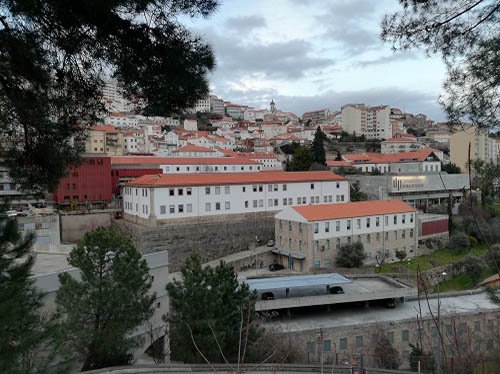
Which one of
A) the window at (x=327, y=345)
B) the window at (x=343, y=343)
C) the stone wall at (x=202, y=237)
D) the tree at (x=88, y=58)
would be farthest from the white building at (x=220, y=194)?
the tree at (x=88, y=58)

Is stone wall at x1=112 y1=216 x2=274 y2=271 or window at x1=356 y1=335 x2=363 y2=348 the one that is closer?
window at x1=356 y1=335 x2=363 y2=348

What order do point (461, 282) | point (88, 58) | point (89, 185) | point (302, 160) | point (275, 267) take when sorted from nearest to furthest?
point (88, 58)
point (461, 282)
point (275, 267)
point (89, 185)
point (302, 160)

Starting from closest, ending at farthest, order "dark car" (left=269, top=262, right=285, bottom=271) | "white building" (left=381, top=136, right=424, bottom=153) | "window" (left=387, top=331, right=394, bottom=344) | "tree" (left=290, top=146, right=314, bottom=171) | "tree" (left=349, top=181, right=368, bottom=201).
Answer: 1. "window" (left=387, top=331, right=394, bottom=344)
2. "dark car" (left=269, top=262, right=285, bottom=271)
3. "tree" (left=349, top=181, right=368, bottom=201)
4. "tree" (left=290, top=146, right=314, bottom=171)
5. "white building" (left=381, top=136, right=424, bottom=153)

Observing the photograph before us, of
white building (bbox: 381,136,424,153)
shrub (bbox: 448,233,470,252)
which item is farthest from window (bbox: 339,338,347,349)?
white building (bbox: 381,136,424,153)

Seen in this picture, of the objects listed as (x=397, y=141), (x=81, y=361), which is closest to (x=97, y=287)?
(x=81, y=361)

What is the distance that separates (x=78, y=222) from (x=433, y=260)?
2624 cm

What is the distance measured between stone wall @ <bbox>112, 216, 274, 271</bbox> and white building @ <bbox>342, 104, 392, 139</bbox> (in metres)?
68.4

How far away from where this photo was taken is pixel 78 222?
1163 inches

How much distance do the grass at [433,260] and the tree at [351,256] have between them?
167cm

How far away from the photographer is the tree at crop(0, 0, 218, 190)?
171 inches

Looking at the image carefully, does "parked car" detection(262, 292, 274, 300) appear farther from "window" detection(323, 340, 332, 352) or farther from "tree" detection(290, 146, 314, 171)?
"tree" detection(290, 146, 314, 171)

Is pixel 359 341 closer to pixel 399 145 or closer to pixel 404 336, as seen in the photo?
pixel 404 336

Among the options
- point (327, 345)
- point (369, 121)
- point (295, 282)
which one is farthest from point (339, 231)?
point (369, 121)

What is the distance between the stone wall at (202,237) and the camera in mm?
25688
